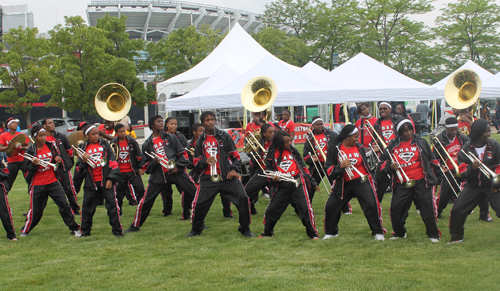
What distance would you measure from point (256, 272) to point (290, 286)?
1.90 feet

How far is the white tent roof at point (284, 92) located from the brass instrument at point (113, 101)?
733 centimetres

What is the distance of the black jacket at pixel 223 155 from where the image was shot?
280 inches

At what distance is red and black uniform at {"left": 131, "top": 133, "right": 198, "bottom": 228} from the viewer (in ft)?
25.5

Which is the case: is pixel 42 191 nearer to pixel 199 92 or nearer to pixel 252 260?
pixel 252 260

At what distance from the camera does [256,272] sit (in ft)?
17.5

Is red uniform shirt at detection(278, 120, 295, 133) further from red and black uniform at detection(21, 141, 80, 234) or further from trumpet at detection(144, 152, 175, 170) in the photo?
red and black uniform at detection(21, 141, 80, 234)

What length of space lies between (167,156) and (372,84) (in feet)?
38.8

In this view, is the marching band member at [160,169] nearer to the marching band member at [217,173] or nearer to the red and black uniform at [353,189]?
the marching band member at [217,173]

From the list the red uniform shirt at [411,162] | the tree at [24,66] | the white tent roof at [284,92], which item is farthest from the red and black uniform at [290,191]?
the tree at [24,66]

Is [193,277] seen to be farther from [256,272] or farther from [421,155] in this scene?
[421,155]

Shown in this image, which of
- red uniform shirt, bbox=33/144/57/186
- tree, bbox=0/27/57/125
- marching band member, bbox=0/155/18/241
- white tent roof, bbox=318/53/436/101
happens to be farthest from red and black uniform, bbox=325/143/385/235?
tree, bbox=0/27/57/125

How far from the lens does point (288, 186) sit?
683 cm

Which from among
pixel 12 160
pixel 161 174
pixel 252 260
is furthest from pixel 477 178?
pixel 12 160

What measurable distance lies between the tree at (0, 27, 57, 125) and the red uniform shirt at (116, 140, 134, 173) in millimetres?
24038
